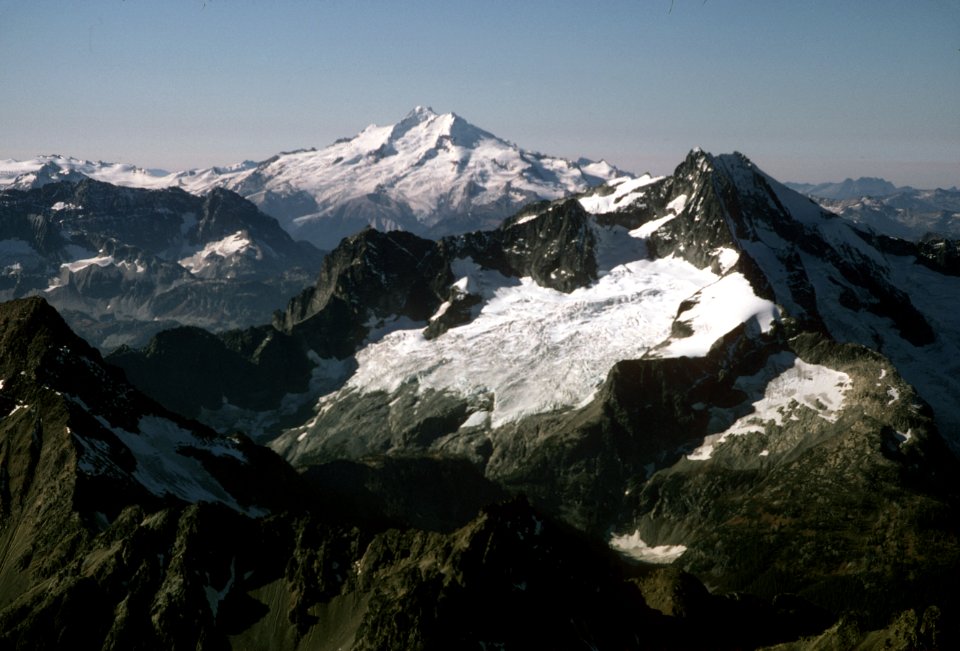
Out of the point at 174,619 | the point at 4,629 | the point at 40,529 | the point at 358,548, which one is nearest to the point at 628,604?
the point at 358,548

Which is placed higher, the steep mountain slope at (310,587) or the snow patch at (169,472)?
the steep mountain slope at (310,587)

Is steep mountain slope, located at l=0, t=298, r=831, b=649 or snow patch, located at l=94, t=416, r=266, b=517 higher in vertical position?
steep mountain slope, located at l=0, t=298, r=831, b=649

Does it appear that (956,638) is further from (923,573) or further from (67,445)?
(67,445)

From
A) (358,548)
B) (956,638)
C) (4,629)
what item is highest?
(956,638)

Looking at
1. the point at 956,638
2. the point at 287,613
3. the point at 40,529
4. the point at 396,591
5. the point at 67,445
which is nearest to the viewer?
the point at 956,638

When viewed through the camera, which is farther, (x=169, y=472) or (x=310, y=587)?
(x=169, y=472)

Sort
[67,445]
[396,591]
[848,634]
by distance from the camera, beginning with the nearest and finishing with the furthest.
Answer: [848,634] < [396,591] < [67,445]

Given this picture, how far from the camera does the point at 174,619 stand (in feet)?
404

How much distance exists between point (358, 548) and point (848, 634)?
7345cm

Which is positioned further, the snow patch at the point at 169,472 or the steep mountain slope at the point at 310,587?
the snow patch at the point at 169,472

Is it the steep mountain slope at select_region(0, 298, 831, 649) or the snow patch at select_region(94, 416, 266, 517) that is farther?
the snow patch at select_region(94, 416, 266, 517)

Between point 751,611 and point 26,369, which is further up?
point 26,369

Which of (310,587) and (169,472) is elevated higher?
(310,587)

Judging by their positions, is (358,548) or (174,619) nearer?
(174,619)
